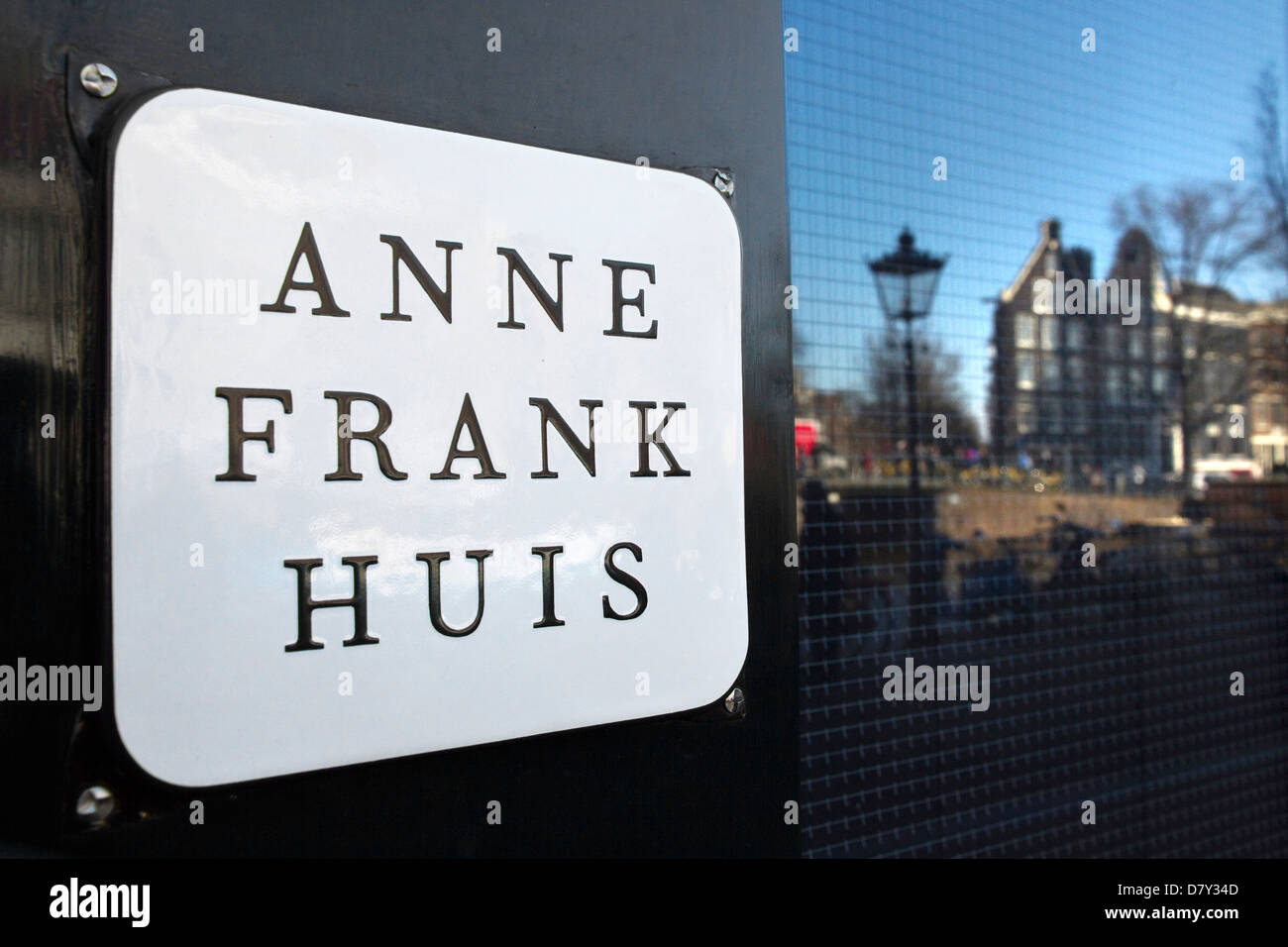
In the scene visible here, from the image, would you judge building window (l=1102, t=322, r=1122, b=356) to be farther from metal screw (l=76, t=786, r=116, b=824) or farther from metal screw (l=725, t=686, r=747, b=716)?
metal screw (l=76, t=786, r=116, b=824)

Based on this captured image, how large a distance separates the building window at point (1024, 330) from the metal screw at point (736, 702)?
158cm

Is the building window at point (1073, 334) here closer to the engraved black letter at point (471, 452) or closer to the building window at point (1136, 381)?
the building window at point (1136, 381)

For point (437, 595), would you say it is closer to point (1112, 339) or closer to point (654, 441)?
point (654, 441)

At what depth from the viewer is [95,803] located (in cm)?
82

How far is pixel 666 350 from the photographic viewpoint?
3.59 feet

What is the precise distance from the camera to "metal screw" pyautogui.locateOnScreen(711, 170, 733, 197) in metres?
1.16

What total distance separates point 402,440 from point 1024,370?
6.26 feet

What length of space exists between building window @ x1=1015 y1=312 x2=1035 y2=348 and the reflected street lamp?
1.01 ft

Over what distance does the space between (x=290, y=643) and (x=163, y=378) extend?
0.28 meters

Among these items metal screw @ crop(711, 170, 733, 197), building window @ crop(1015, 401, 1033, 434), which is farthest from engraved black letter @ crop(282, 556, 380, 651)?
building window @ crop(1015, 401, 1033, 434)

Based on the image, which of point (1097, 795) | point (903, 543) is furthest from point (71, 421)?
point (1097, 795)

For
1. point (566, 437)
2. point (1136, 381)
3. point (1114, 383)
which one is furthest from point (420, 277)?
point (1136, 381)

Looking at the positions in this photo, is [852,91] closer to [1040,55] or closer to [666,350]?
[1040,55]
